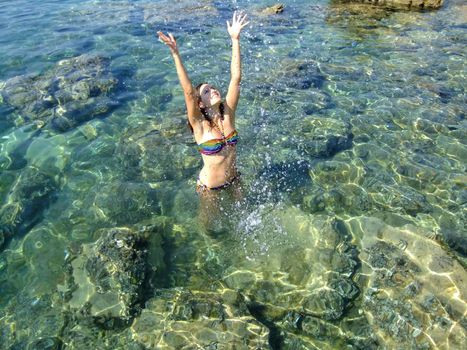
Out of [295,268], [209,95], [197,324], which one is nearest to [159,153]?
[209,95]

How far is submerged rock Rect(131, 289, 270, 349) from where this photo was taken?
4215mm

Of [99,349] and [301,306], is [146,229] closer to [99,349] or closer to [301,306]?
[99,349]

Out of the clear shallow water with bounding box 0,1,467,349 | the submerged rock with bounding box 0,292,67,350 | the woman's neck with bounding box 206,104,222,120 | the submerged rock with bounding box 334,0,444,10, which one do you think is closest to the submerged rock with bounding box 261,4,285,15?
the submerged rock with bounding box 334,0,444,10

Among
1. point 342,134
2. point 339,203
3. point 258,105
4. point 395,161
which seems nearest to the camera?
point 339,203

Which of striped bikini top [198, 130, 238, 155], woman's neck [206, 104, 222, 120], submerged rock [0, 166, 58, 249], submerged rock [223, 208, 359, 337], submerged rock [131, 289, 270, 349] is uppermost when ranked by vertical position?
woman's neck [206, 104, 222, 120]

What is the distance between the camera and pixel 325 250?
541 cm

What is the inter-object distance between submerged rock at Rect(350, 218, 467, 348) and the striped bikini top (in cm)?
253

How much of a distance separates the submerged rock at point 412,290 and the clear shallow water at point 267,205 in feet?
0.06

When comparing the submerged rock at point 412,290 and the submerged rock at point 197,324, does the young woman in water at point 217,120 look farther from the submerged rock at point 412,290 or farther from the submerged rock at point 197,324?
the submerged rock at point 412,290

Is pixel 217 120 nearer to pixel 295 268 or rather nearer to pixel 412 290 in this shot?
pixel 295 268

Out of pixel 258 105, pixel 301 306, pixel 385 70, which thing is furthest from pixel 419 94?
pixel 301 306

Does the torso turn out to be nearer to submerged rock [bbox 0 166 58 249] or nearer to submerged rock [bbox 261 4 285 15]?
submerged rock [bbox 0 166 58 249]

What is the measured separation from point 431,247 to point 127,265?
4.19m

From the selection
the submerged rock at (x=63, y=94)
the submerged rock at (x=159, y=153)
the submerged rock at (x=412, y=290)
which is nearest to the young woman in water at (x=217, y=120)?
the submerged rock at (x=159, y=153)
